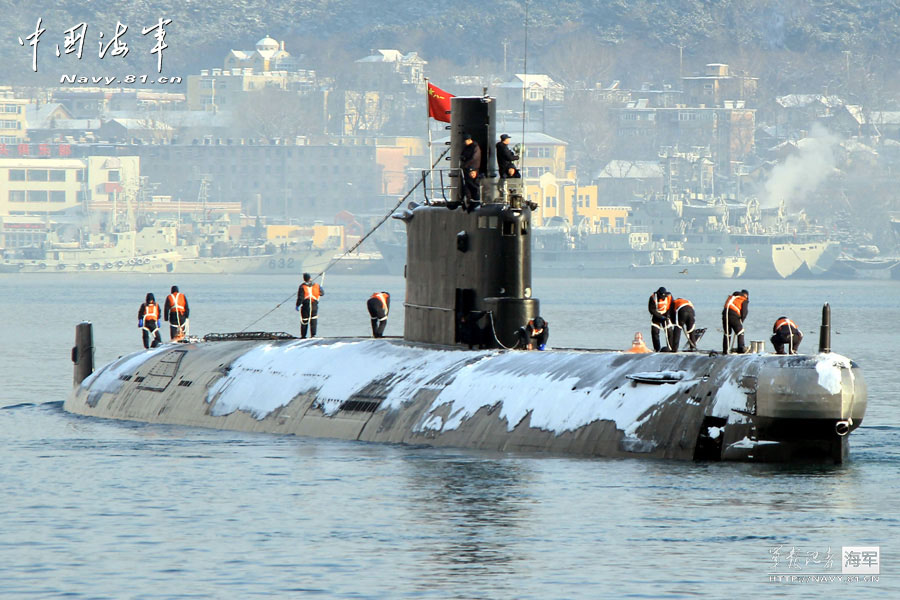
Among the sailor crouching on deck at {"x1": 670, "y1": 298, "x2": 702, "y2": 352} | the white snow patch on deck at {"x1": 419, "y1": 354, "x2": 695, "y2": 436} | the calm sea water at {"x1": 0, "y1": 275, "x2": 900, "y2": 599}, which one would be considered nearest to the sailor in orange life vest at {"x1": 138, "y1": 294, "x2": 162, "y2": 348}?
the calm sea water at {"x1": 0, "y1": 275, "x2": 900, "y2": 599}

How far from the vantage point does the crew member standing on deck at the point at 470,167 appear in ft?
→ 108

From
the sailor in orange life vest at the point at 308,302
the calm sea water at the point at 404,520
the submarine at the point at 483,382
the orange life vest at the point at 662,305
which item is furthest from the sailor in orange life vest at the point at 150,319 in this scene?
the orange life vest at the point at 662,305

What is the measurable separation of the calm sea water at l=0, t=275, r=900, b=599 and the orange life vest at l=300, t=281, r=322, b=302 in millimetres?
5816

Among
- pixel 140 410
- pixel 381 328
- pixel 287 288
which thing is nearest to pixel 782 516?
pixel 381 328

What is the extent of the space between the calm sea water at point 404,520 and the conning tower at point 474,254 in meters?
3.19

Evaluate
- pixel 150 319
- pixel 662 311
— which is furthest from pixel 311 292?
pixel 662 311

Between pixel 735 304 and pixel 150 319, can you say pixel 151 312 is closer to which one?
pixel 150 319

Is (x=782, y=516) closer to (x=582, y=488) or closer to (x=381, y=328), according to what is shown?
(x=582, y=488)

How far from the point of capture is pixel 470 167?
33125 mm

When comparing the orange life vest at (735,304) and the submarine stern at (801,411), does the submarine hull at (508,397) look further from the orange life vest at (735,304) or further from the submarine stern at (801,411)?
the orange life vest at (735,304)

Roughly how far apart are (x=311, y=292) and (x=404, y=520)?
51.9 ft

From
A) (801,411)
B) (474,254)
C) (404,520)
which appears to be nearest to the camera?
(404,520)

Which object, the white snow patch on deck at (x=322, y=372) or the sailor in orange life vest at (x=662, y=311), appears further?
the sailor in orange life vest at (x=662, y=311)

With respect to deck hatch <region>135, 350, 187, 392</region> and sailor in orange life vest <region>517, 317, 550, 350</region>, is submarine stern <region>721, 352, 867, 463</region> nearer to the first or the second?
sailor in orange life vest <region>517, 317, 550, 350</region>
